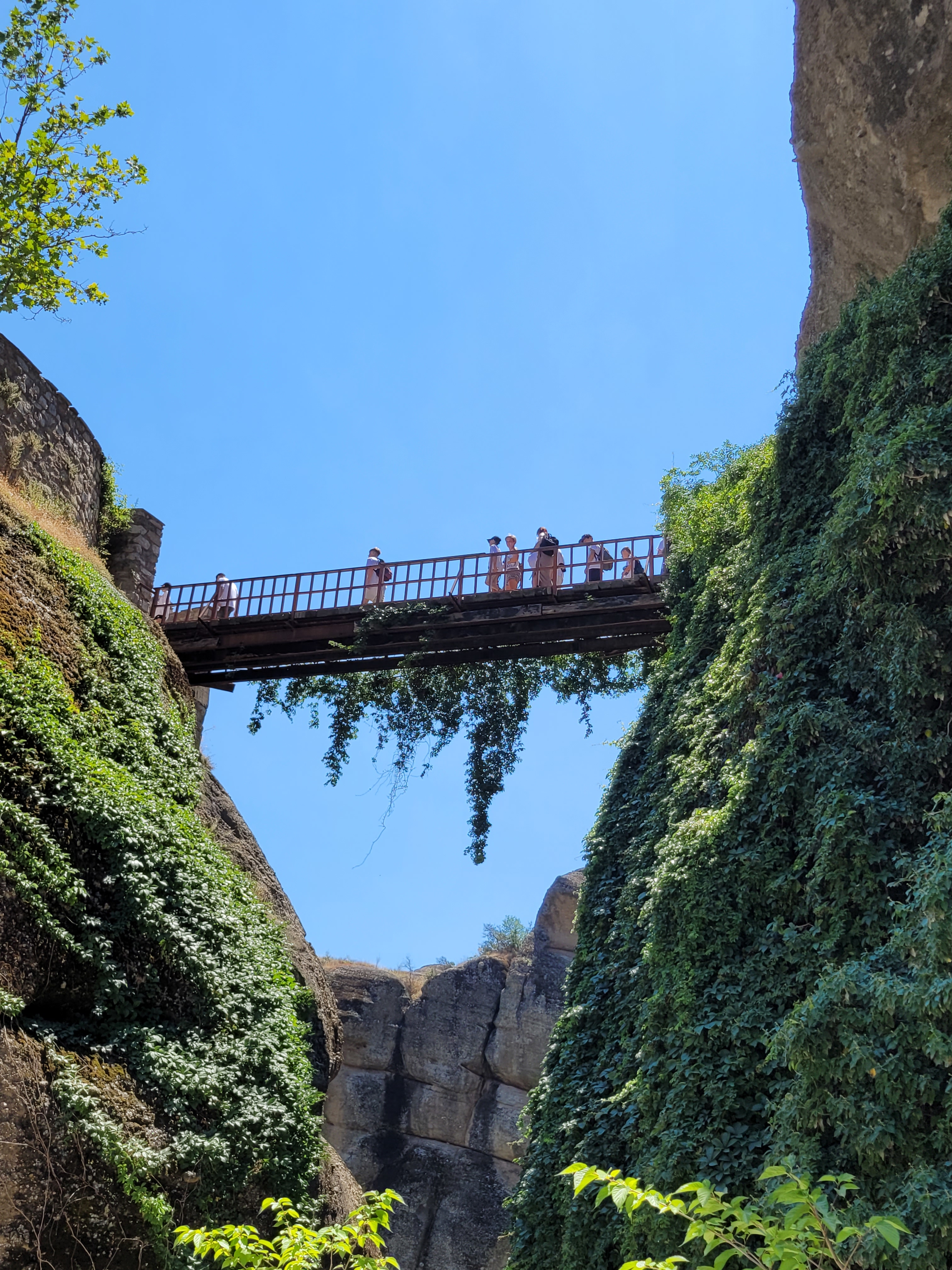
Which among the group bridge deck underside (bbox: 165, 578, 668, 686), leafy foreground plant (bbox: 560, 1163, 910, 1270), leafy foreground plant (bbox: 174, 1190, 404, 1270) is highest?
bridge deck underside (bbox: 165, 578, 668, 686)

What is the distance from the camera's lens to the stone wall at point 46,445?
14.3 meters

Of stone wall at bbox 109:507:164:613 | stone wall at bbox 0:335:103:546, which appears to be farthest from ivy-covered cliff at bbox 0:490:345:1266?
stone wall at bbox 109:507:164:613

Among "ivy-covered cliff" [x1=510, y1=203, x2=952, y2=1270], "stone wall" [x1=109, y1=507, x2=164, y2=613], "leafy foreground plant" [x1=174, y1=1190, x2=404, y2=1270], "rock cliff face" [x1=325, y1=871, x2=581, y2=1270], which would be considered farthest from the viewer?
"rock cliff face" [x1=325, y1=871, x2=581, y2=1270]

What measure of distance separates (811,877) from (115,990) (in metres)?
5.77

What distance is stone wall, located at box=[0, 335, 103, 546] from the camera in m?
14.3

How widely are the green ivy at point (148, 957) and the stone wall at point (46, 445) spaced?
439 centimetres

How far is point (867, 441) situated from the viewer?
9.48 m

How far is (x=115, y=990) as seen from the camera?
9.48m

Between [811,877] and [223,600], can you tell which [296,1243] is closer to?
[811,877]

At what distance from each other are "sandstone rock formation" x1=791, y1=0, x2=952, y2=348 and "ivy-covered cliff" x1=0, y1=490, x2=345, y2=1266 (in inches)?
358

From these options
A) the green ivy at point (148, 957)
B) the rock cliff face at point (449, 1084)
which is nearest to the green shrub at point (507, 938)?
the rock cliff face at point (449, 1084)

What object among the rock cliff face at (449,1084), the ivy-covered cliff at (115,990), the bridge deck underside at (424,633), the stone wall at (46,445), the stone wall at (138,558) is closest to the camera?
the ivy-covered cliff at (115,990)

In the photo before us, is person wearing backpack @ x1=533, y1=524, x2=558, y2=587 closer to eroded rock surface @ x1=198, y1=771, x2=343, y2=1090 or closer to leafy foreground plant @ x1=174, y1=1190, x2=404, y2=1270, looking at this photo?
eroded rock surface @ x1=198, y1=771, x2=343, y2=1090

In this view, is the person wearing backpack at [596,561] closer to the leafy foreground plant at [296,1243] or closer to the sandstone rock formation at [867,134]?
the sandstone rock formation at [867,134]
